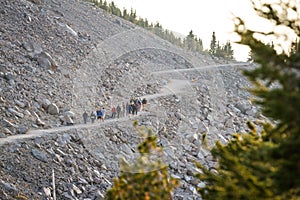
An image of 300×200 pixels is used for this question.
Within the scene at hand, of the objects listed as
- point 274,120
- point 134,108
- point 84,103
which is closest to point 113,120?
point 134,108

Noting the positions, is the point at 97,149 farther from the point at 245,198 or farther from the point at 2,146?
the point at 245,198

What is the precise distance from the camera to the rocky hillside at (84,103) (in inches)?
902

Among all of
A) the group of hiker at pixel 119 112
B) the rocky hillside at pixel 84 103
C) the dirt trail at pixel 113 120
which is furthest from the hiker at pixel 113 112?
the rocky hillside at pixel 84 103

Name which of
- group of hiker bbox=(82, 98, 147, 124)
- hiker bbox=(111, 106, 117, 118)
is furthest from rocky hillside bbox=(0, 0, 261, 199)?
hiker bbox=(111, 106, 117, 118)

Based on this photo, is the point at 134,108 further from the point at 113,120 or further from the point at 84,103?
the point at 84,103

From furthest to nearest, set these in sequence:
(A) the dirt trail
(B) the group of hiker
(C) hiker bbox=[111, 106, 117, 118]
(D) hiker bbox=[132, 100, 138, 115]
A: (D) hiker bbox=[132, 100, 138, 115], (C) hiker bbox=[111, 106, 117, 118], (B) the group of hiker, (A) the dirt trail

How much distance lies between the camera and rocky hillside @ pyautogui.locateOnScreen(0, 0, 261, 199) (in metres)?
22.9

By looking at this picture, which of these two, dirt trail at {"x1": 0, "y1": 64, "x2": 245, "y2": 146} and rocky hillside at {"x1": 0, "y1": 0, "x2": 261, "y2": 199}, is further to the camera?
dirt trail at {"x1": 0, "y1": 64, "x2": 245, "y2": 146}

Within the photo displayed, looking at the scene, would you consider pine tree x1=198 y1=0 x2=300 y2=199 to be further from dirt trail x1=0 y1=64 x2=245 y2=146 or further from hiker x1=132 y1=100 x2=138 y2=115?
hiker x1=132 y1=100 x2=138 y2=115

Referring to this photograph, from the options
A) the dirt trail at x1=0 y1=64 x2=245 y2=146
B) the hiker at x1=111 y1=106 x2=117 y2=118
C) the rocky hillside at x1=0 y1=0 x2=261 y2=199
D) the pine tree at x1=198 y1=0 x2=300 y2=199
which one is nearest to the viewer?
the pine tree at x1=198 y1=0 x2=300 y2=199

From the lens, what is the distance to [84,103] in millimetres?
33312

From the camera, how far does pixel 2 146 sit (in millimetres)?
22438

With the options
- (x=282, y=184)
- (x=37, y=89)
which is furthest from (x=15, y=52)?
(x=282, y=184)

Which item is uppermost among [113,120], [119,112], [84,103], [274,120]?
[274,120]
